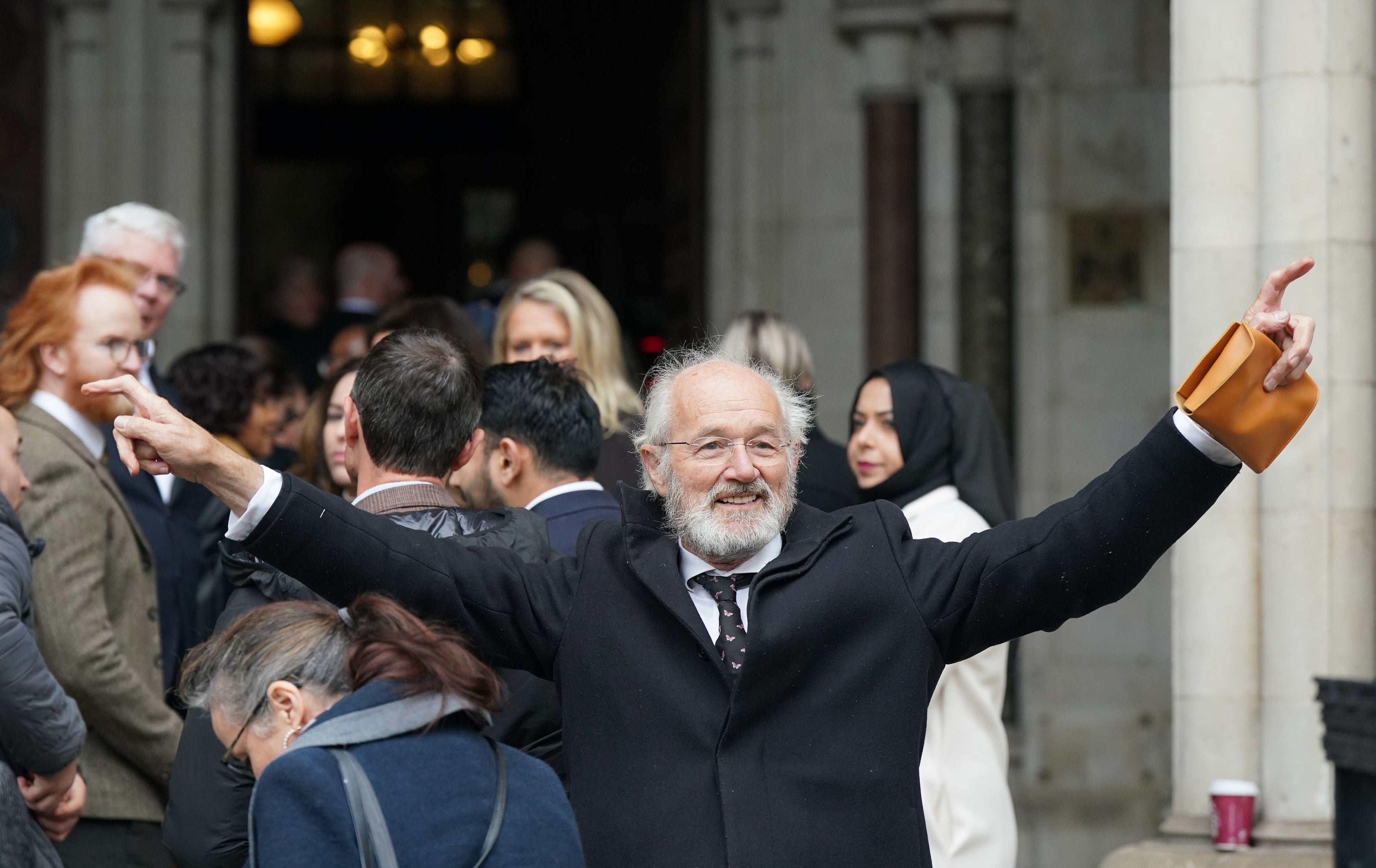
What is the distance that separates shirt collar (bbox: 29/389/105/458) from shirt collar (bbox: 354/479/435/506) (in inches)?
48.8

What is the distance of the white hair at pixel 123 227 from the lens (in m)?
5.43

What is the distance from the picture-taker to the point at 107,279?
4.45 metres

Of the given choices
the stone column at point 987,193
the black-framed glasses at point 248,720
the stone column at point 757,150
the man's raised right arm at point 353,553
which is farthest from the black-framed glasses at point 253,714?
the stone column at point 757,150

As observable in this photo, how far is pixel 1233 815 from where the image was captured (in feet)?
16.3

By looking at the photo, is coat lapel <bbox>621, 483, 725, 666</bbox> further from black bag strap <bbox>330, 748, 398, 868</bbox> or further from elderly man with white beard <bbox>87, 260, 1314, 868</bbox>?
black bag strap <bbox>330, 748, 398, 868</bbox>

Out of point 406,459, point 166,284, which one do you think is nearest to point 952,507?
point 406,459

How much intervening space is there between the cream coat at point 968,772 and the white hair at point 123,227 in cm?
239

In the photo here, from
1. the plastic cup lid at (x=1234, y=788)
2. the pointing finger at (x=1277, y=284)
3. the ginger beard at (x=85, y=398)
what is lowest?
the plastic cup lid at (x=1234, y=788)

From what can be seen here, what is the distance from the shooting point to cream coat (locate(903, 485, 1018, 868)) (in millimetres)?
4488

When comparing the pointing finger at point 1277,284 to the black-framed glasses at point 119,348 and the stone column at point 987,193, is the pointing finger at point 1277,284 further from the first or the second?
the stone column at point 987,193

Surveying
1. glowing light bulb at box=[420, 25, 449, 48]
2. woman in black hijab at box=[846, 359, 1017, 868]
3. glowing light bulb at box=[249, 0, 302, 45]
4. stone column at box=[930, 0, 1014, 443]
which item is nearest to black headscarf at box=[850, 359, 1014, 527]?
woman in black hijab at box=[846, 359, 1017, 868]

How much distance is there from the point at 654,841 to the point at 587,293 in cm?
246

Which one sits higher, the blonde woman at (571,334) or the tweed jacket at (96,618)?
the blonde woman at (571,334)

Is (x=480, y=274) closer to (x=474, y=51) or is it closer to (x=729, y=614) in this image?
(x=474, y=51)
